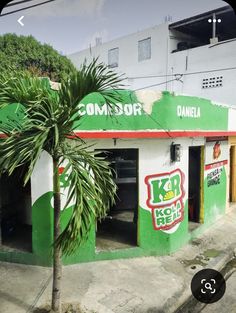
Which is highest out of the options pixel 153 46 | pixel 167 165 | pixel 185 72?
pixel 153 46

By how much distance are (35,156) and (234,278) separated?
4.90 meters

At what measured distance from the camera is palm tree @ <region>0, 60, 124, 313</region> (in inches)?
141

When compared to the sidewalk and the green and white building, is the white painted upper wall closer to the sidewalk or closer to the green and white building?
the green and white building

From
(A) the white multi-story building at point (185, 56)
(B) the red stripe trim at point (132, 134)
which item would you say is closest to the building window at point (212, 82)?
(A) the white multi-story building at point (185, 56)

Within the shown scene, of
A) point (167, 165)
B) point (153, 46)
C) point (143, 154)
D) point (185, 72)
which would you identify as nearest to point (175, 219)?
point (167, 165)

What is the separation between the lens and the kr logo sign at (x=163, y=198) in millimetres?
6723

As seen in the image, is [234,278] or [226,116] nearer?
[234,278]

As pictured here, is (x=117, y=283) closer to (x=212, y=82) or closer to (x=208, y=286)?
(x=208, y=286)

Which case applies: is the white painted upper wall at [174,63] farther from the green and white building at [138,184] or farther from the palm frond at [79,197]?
the palm frond at [79,197]

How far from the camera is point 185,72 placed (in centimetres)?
2041

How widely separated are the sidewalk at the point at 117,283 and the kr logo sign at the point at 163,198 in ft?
2.47

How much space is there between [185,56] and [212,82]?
2.64 metres

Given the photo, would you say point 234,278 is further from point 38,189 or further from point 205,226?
point 38,189

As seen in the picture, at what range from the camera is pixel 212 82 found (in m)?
19.2
